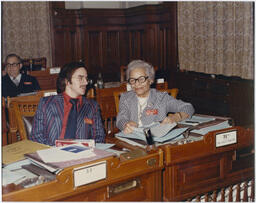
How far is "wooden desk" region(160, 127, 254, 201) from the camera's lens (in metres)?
1.42

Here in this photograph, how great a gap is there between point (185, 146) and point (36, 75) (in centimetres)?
395

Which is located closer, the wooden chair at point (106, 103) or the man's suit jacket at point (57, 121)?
the man's suit jacket at point (57, 121)

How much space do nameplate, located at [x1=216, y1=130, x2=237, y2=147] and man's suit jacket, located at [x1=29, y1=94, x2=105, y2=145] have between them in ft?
3.31

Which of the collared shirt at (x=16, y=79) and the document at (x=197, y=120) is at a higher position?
the collared shirt at (x=16, y=79)

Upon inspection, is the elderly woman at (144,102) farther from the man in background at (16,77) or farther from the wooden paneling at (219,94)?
the man in background at (16,77)

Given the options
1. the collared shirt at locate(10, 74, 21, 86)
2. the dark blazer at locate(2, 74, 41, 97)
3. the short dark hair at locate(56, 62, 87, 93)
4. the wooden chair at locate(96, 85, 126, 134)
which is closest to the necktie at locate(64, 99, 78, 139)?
the short dark hair at locate(56, 62, 87, 93)

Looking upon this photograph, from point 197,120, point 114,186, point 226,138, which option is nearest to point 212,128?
point 197,120

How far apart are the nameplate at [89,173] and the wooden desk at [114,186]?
0.04 feet

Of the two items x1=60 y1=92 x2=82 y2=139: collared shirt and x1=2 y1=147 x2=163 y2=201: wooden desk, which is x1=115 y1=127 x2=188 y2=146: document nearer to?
x1=2 y1=147 x2=163 y2=201: wooden desk

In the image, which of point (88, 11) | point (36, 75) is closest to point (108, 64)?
point (88, 11)

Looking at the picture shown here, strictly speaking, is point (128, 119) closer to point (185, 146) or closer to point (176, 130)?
point (176, 130)

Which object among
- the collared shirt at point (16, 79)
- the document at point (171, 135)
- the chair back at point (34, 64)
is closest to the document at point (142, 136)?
the document at point (171, 135)

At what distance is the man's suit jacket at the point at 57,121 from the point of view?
2.34 metres

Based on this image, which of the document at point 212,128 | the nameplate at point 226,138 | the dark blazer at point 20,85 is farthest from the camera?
the dark blazer at point 20,85
